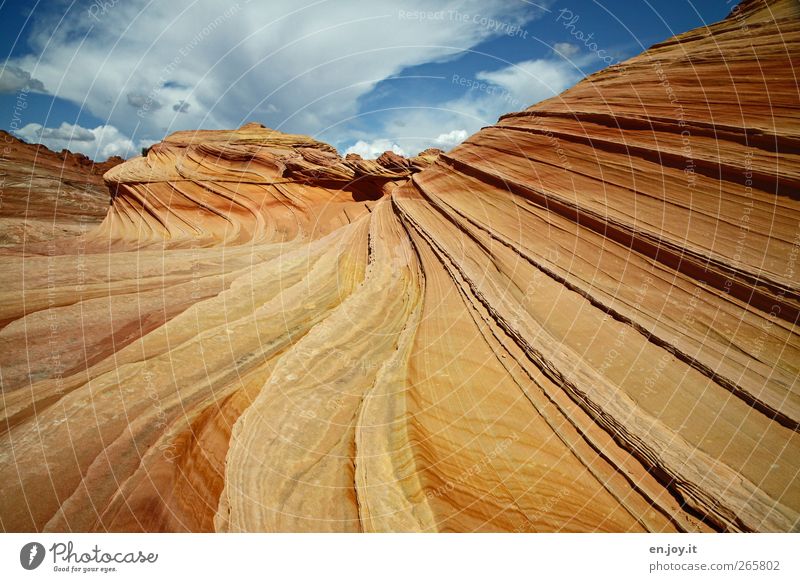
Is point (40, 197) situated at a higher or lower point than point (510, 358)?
lower

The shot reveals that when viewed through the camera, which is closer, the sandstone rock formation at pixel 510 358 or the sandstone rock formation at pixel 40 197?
the sandstone rock formation at pixel 510 358

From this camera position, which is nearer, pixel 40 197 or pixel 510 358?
pixel 510 358

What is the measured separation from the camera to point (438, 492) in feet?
→ 10.9

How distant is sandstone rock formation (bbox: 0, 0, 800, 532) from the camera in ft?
10.1

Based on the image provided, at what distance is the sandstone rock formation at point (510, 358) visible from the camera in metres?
3.08

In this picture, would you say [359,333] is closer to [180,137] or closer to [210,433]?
[210,433]

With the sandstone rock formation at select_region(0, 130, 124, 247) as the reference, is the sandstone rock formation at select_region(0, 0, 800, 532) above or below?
above

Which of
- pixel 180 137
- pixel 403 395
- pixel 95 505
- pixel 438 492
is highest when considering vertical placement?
pixel 180 137

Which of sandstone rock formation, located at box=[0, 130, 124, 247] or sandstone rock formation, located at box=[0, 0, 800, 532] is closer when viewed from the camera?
sandstone rock formation, located at box=[0, 0, 800, 532]

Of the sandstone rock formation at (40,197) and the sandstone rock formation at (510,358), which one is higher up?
the sandstone rock formation at (510,358)

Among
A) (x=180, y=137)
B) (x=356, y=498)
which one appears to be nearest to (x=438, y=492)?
(x=356, y=498)

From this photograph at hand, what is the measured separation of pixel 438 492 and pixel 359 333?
2.71 m

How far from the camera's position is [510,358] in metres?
4.41
